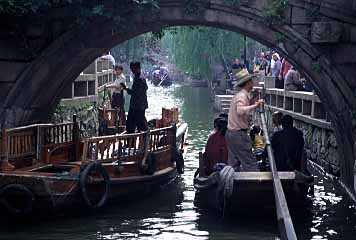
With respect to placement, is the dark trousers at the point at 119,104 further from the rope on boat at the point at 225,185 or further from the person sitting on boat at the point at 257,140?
the rope on boat at the point at 225,185

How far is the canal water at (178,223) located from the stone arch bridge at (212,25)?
114 cm

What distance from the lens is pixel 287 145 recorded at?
39.2 feet

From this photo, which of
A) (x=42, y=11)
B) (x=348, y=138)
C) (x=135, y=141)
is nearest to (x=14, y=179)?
(x=135, y=141)

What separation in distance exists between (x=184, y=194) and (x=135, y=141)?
1.91 metres

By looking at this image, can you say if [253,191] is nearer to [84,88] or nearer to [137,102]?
[137,102]

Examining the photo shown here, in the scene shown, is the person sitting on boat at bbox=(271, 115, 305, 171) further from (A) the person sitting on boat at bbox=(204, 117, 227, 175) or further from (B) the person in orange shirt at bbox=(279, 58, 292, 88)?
(B) the person in orange shirt at bbox=(279, 58, 292, 88)

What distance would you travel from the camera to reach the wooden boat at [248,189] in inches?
430

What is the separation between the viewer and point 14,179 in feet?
35.8

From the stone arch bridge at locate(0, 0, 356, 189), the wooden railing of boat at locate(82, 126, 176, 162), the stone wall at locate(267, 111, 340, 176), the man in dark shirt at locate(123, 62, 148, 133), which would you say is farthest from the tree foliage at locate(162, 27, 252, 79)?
the wooden railing of boat at locate(82, 126, 176, 162)

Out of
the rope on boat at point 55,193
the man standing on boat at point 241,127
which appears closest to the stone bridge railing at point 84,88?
the rope on boat at point 55,193

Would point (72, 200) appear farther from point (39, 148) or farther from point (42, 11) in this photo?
point (42, 11)

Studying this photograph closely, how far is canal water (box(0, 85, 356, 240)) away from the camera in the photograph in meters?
10.8

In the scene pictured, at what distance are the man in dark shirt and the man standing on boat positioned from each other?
281 cm

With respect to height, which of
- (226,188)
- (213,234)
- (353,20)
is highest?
(353,20)
